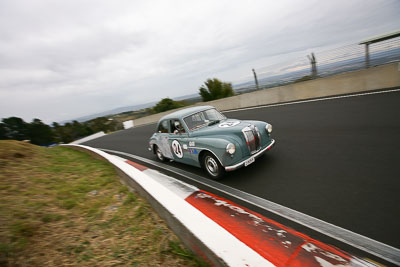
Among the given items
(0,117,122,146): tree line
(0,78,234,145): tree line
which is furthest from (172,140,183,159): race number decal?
(0,117,122,146): tree line

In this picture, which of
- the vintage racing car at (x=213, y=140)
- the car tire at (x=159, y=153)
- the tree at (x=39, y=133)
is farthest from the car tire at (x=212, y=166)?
the tree at (x=39, y=133)

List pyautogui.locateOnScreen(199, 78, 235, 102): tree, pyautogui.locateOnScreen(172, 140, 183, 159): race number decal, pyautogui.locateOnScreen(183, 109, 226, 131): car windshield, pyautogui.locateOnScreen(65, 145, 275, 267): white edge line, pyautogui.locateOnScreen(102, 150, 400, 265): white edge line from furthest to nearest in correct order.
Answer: pyautogui.locateOnScreen(199, 78, 235, 102): tree
pyautogui.locateOnScreen(172, 140, 183, 159): race number decal
pyautogui.locateOnScreen(183, 109, 226, 131): car windshield
pyautogui.locateOnScreen(102, 150, 400, 265): white edge line
pyautogui.locateOnScreen(65, 145, 275, 267): white edge line

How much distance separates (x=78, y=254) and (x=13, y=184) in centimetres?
262

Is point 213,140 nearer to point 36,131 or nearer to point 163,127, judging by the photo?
point 163,127

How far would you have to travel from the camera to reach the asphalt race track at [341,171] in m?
2.70

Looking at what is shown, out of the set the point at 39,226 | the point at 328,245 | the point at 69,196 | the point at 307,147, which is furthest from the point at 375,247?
the point at 69,196

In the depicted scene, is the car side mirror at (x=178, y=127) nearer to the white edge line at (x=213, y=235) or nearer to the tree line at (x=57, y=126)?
the white edge line at (x=213, y=235)

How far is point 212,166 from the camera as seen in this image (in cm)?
469

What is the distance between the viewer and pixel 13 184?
3.88 m

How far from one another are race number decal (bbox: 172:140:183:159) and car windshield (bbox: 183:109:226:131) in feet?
2.14

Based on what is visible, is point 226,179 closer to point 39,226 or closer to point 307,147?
point 307,147

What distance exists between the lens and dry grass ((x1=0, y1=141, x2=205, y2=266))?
7.48ft

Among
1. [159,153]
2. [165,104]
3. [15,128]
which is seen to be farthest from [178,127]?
[15,128]

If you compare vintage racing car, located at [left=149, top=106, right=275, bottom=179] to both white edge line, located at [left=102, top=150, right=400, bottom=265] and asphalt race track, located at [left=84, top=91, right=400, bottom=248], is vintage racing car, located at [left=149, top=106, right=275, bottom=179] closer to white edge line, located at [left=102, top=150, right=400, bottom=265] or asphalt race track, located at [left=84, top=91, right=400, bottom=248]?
asphalt race track, located at [left=84, top=91, right=400, bottom=248]
